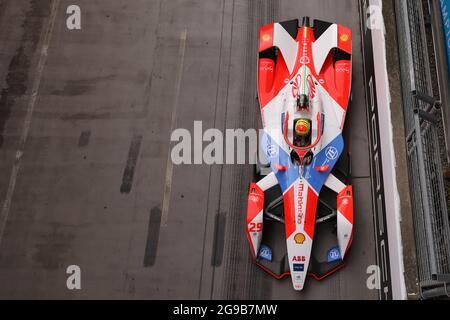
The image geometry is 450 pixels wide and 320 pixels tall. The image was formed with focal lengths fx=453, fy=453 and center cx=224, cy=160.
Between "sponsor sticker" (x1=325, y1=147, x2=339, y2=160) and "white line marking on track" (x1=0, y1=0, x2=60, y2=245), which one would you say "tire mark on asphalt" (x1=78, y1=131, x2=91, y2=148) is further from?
"sponsor sticker" (x1=325, y1=147, x2=339, y2=160)

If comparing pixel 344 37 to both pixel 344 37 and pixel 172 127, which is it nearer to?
pixel 344 37

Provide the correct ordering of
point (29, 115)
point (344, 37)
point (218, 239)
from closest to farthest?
point (218, 239) → point (344, 37) → point (29, 115)

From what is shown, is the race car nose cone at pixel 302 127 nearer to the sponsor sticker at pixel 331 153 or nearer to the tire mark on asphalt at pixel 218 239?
the sponsor sticker at pixel 331 153

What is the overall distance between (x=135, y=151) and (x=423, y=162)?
17.1 ft

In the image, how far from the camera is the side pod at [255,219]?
24.8 ft

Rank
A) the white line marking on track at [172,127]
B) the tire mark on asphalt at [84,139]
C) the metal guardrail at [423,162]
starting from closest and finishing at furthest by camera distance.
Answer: the metal guardrail at [423,162] → the white line marking on track at [172,127] → the tire mark on asphalt at [84,139]

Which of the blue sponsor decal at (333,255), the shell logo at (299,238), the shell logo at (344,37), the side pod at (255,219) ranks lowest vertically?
the blue sponsor decal at (333,255)

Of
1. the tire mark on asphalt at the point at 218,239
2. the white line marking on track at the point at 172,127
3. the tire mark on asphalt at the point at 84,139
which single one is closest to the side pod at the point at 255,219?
the tire mark on asphalt at the point at 218,239

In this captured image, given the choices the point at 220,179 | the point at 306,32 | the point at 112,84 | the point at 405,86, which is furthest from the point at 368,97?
the point at 112,84

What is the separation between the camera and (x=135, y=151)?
894 cm

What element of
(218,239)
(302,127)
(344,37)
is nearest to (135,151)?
(218,239)

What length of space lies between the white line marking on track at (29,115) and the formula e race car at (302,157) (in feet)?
15.4

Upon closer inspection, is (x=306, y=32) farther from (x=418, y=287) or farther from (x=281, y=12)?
(x=418, y=287)

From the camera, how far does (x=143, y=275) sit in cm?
808
